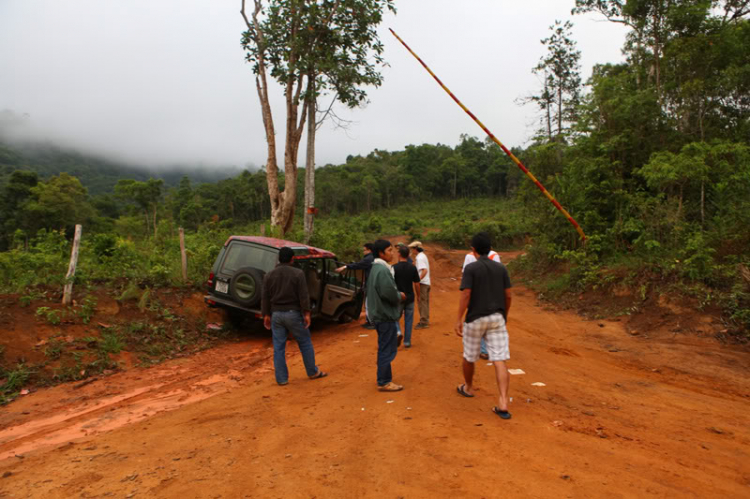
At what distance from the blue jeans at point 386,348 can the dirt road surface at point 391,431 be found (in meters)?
0.25

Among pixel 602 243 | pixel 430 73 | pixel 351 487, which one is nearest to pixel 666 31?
pixel 602 243

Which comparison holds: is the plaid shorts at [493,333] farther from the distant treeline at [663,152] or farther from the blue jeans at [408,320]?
the distant treeline at [663,152]

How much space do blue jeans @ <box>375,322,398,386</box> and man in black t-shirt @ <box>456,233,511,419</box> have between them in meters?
0.91

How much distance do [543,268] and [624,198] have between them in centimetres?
378

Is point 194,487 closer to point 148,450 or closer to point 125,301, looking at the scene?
point 148,450

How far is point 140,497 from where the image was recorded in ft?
9.19

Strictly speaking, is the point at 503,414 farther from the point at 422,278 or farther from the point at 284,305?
the point at 422,278

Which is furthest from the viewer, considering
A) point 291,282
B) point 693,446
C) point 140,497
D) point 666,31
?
point 666,31

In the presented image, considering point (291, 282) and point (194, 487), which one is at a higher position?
point (291, 282)

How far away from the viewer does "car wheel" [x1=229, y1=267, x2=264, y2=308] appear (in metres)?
7.36

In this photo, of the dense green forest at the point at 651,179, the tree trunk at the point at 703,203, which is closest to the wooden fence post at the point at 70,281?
the dense green forest at the point at 651,179

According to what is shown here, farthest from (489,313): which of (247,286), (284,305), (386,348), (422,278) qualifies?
(247,286)

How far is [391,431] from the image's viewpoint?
3.80m

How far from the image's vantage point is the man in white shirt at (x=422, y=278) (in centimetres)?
792
